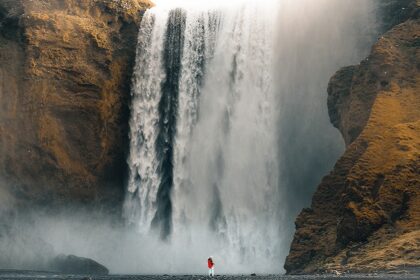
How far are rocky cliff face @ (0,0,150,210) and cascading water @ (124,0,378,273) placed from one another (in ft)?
7.38

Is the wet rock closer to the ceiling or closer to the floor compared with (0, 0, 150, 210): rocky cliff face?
closer to the floor

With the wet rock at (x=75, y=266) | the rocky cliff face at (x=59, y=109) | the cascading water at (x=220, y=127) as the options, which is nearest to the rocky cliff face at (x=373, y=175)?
the cascading water at (x=220, y=127)

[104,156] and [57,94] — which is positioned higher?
[57,94]

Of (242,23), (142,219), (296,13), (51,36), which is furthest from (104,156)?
(296,13)

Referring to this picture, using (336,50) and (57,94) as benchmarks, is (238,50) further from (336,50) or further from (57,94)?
(57,94)

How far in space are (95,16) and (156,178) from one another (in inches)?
696

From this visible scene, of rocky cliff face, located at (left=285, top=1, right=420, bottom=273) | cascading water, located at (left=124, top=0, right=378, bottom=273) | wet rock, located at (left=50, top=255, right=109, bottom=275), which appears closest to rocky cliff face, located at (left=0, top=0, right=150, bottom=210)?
Result: cascading water, located at (left=124, top=0, right=378, bottom=273)

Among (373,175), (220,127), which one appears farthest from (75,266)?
(373,175)

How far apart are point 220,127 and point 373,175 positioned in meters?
23.9

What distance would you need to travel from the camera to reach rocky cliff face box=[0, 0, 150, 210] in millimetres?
64938

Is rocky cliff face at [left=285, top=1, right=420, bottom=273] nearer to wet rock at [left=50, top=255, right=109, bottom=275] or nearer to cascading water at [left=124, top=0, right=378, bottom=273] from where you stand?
cascading water at [left=124, top=0, right=378, bottom=273]

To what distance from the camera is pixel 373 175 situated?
42125 mm

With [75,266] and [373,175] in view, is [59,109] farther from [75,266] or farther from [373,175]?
[373,175]

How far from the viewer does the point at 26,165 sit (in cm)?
6481
